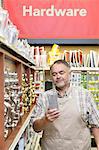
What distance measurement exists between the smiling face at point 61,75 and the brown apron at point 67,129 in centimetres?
14

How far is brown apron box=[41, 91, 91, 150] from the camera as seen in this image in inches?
111

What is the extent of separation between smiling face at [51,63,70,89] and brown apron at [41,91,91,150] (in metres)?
0.14

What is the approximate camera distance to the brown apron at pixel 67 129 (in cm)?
281

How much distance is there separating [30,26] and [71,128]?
4261 millimetres

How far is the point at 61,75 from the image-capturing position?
2.77 metres

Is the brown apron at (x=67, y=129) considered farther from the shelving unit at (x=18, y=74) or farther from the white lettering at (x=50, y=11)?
the white lettering at (x=50, y=11)

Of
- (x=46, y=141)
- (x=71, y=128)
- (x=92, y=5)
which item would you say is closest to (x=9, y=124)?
(x=46, y=141)

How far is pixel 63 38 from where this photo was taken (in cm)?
687

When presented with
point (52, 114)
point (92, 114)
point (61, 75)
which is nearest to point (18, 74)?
point (61, 75)

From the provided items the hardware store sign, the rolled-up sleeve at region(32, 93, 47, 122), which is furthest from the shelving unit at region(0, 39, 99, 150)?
the hardware store sign

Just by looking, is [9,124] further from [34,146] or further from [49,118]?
[34,146]

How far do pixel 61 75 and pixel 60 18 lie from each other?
13.7 ft

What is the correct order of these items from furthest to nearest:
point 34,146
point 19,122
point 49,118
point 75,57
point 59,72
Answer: point 75,57 < point 34,146 < point 19,122 < point 59,72 < point 49,118

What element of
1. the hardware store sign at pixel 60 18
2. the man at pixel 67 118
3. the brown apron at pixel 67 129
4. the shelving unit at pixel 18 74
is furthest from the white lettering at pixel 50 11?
the brown apron at pixel 67 129
